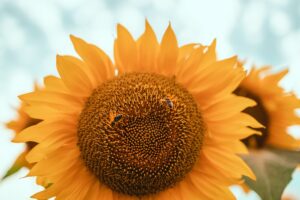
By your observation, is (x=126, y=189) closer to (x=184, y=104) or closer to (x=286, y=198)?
(x=184, y=104)

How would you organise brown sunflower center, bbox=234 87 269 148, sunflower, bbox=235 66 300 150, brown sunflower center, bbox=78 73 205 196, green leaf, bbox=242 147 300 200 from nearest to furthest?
green leaf, bbox=242 147 300 200, brown sunflower center, bbox=78 73 205 196, sunflower, bbox=235 66 300 150, brown sunflower center, bbox=234 87 269 148

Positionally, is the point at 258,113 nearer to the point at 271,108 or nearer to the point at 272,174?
the point at 271,108

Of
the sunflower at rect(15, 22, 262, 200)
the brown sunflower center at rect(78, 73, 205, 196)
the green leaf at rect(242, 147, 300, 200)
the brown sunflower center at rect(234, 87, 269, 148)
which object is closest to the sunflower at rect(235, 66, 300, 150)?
the brown sunflower center at rect(234, 87, 269, 148)

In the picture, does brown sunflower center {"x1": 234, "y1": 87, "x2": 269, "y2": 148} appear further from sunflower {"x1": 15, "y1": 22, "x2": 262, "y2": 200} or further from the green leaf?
sunflower {"x1": 15, "y1": 22, "x2": 262, "y2": 200}

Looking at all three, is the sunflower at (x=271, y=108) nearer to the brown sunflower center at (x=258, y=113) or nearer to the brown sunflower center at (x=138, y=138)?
the brown sunflower center at (x=258, y=113)

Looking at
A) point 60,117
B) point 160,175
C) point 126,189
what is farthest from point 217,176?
point 60,117

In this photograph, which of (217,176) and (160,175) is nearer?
(160,175)
